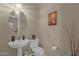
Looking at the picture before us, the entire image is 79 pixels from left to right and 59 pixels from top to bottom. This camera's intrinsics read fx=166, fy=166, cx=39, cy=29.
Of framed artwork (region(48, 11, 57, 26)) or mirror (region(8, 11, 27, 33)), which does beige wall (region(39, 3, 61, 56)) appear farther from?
mirror (region(8, 11, 27, 33))

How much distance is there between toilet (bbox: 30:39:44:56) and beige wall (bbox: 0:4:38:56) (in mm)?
86

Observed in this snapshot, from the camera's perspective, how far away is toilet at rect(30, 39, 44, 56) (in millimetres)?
1745

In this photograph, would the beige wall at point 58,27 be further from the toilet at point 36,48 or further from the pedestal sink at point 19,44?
the pedestal sink at point 19,44

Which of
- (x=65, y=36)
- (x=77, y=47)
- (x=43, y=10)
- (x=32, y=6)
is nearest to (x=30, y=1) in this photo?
(x=32, y=6)

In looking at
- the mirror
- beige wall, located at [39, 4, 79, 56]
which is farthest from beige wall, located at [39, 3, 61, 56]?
the mirror

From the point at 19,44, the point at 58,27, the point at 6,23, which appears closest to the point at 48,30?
the point at 58,27

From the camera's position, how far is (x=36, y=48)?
1.77 meters

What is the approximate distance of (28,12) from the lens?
1740 millimetres

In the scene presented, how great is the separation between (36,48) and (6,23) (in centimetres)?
41

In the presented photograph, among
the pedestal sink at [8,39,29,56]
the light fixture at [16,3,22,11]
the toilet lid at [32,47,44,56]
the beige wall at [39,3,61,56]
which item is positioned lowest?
the toilet lid at [32,47,44,56]

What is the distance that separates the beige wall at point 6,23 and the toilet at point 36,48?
0.28ft

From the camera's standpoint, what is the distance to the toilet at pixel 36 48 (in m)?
1.75

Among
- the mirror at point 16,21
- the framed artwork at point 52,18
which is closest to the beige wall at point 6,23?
the mirror at point 16,21

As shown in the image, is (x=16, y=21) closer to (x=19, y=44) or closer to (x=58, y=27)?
(x=19, y=44)
